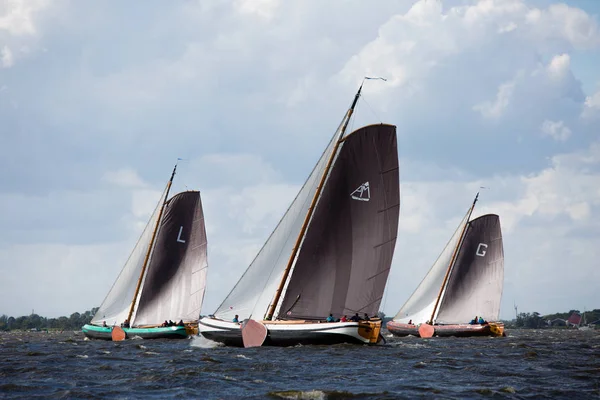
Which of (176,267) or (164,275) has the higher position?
(176,267)

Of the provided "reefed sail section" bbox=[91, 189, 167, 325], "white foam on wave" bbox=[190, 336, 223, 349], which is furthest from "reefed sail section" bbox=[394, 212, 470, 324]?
"white foam on wave" bbox=[190, 336, 223, 349]

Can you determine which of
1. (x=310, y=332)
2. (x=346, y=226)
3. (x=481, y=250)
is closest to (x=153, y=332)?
(x=310, y=332)

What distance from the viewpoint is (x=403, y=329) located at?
83.9 meters

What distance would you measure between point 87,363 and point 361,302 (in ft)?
57.4

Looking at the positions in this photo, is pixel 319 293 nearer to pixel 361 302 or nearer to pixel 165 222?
pixel 361 302

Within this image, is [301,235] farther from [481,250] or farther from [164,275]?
[481,250]

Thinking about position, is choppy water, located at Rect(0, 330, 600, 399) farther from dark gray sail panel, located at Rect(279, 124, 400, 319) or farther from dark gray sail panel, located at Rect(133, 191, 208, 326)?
dark gray sail panel, located at Rect(133, 191, 208, 326)

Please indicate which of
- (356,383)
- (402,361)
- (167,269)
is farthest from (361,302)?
(167,269)

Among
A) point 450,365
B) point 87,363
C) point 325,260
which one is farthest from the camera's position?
point 325,260

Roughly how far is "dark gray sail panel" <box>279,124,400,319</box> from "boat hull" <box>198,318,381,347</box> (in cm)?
231

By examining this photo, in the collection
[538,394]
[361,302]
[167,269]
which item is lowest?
[538,394]

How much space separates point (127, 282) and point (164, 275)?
4.46 m

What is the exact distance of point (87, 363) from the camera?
3809 centimetres

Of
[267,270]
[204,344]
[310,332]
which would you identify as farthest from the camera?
[204,344]
